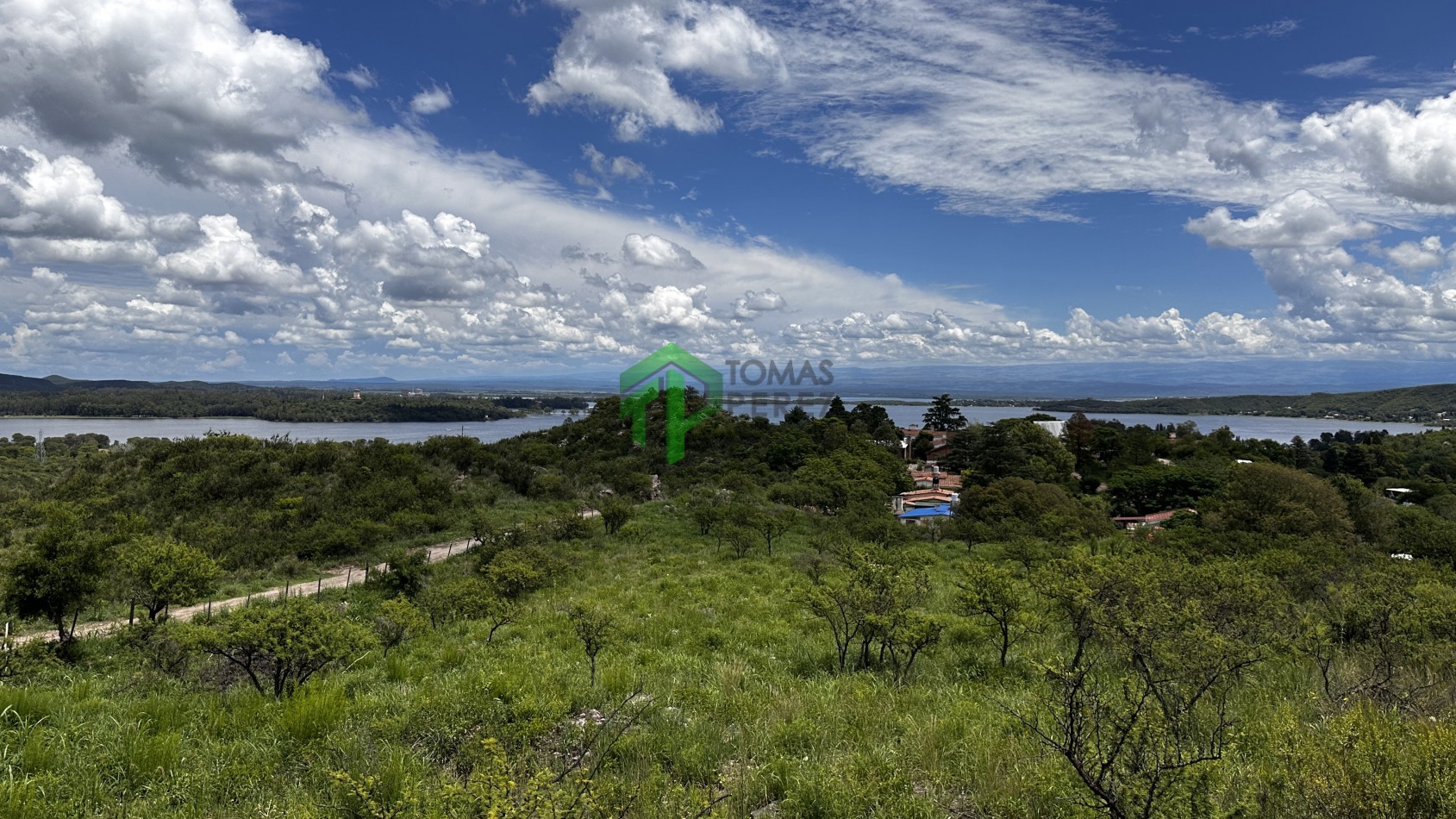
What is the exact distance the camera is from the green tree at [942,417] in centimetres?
6812

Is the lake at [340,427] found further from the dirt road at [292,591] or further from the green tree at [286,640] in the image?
the green tree at [286,640]

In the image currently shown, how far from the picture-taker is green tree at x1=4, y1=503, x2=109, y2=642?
1052cm

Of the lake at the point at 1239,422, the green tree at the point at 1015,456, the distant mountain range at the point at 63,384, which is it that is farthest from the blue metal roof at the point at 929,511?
the distant mountain range at the point at 63,384

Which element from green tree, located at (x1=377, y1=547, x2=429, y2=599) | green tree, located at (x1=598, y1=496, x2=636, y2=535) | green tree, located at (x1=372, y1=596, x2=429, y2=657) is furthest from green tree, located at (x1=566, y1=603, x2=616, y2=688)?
green tree, located at (x1=598, y1=496, x2=636, y2=535)

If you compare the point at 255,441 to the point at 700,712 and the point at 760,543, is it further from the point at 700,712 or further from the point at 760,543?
the point at 700,712

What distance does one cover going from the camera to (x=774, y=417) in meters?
58.3

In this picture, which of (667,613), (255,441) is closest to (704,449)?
(255,441)

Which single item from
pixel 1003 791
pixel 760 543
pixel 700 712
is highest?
pixel 1003 791

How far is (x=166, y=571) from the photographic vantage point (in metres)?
11.2

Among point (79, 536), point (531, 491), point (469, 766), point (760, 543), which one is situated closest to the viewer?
point (469, 766)

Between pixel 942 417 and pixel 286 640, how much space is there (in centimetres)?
6861

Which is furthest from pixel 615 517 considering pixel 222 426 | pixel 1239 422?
pixel 1239 422

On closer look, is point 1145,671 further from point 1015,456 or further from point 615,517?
point 1015,456

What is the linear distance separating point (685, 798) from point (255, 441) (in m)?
37.1
